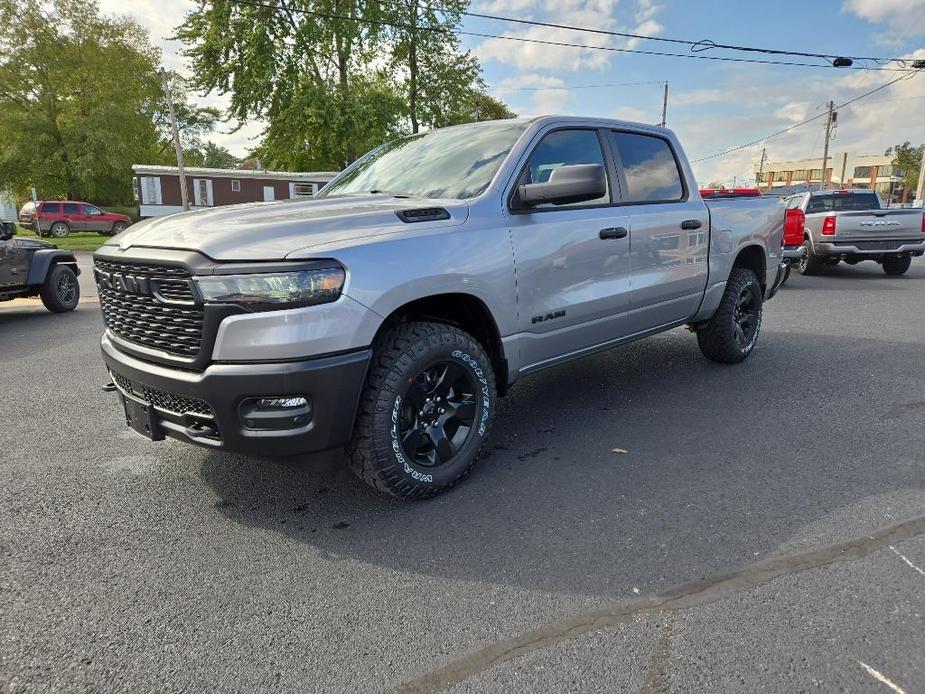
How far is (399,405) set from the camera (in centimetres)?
282

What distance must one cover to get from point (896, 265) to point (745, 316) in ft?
30.1

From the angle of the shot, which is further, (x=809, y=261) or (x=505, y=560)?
(x=809, y=261)

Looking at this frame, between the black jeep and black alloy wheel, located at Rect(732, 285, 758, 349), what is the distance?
8.78 meters

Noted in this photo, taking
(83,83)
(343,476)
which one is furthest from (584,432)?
(83,83)

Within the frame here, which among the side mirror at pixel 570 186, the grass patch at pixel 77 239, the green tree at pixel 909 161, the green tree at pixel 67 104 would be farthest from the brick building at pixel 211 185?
the green tree at pixel 909 161

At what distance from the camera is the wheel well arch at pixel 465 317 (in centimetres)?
304

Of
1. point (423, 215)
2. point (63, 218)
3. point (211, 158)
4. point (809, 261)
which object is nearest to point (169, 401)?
point (423, 215)

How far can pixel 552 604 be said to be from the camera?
227cm

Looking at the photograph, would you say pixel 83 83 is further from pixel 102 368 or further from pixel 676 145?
pixel 676 145

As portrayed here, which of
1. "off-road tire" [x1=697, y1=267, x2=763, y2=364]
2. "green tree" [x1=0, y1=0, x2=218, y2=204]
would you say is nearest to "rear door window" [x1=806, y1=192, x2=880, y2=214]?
"off-road tire" [x1=697, y1=267, x2=763, y2=364]

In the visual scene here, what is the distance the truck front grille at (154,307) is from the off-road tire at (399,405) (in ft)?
2.52

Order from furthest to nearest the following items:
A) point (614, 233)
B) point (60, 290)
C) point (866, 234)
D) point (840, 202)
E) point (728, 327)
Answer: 1. point (840, 202)
2. point (866, 234)
3. point (60, 290)
4. point (728, 327)
5. point (614, 233)

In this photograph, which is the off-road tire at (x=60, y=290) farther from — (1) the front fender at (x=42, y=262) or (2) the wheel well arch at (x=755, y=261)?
(2) the wheel well arch at (x=755, y=261)

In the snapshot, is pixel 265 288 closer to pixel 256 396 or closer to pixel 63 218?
pixel 256 396
